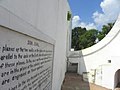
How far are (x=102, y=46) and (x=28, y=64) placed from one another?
38.8ft

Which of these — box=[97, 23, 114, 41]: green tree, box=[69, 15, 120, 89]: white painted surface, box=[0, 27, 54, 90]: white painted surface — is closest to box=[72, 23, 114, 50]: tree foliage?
box=[97, 23, 114, 41]: green tree

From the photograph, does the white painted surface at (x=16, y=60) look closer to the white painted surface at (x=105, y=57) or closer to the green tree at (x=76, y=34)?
the white painted surface at (x=105, y=57)

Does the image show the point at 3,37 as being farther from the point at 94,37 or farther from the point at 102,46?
the point at 94,37

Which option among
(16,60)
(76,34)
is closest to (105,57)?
(16,60)

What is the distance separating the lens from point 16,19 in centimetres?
192

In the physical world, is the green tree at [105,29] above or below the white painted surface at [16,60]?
above

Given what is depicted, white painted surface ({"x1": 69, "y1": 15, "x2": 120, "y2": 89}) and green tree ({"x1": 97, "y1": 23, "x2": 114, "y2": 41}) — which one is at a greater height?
green tree ({"x1": 97, "y1": 23, "x2": 114, "y2": 41})

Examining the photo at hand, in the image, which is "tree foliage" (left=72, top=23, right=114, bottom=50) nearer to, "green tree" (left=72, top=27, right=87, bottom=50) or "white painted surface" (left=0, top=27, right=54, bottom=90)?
"green tree" (left=72, top=27, right=87, bottom=50)

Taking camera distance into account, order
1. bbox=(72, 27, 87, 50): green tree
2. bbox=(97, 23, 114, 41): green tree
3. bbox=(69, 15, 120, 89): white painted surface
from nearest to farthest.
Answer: bbox=(69, 15, 120, 89): white painted surface < bbox=(97, 23, 114, 41): green tree < bbox=(72, 27, 87, 50): green tree

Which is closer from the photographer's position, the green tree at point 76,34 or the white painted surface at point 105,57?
the white painted surface at point 105,57

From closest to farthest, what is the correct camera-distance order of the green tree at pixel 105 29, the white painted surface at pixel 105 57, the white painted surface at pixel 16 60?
the white painted surface at pixel 16 60, the white painted surface at pixel 105 57, the green tree at pixel 105 29

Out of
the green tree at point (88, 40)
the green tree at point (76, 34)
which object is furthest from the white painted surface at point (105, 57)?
the green tree at point (76, 34)

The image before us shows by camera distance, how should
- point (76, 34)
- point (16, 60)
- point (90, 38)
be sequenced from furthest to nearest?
point (76, 34), point (90, 38), point (16, 60)

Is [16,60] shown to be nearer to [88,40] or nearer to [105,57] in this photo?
[105,57]
